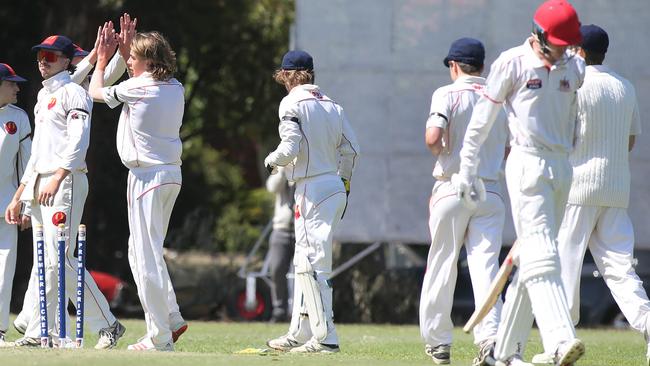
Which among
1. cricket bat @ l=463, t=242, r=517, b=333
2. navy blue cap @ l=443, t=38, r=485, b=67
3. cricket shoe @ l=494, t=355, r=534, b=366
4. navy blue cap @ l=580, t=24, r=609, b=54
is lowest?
cricket shoe @ l=494, t=355, r=534, b=366

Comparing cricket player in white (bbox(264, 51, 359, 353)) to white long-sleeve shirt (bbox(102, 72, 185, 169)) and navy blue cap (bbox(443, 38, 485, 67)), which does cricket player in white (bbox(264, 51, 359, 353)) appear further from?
navy blue cap (bbox(443, 38, 485, 67))

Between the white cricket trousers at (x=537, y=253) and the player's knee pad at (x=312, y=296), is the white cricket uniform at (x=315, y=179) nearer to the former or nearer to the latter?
the player's knee pad at (x=312, y=296)

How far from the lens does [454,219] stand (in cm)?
909

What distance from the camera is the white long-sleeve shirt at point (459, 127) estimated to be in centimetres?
916

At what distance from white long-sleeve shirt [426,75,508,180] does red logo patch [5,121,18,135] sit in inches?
137

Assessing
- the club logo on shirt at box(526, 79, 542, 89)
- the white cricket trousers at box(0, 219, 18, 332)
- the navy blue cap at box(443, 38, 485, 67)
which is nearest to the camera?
the club logo on shirt at box(526, 79, 542, 89)

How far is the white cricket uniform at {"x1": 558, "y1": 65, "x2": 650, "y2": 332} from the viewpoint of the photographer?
31.7ft

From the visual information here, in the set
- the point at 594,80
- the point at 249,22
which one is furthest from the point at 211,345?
the point at 249,22

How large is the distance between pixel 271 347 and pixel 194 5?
1375 cm

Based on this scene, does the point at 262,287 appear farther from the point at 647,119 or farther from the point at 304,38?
the point at 647,119

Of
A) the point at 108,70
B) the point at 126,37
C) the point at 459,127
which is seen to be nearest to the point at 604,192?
the point at 459,127

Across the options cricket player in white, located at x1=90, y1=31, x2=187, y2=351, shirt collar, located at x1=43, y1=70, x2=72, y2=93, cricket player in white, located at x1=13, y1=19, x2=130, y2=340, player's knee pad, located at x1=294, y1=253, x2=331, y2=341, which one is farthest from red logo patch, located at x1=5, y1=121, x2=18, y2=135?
player's knee pad, located at x1=294, y1=253, x2=331, y2=341

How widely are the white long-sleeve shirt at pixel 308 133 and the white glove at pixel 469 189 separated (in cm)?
211

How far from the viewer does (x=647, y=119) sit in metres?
16.9
